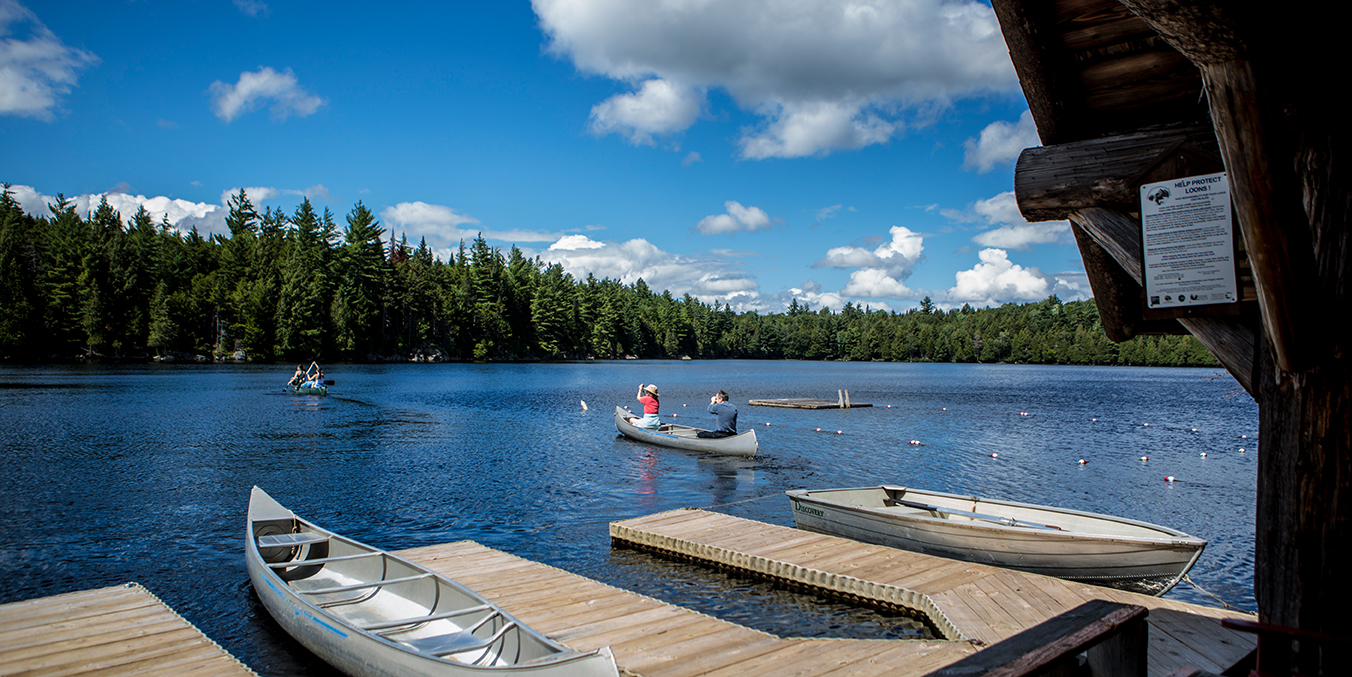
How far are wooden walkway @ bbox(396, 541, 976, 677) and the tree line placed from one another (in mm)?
88961

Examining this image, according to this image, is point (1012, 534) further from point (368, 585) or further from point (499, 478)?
point (499, 478)

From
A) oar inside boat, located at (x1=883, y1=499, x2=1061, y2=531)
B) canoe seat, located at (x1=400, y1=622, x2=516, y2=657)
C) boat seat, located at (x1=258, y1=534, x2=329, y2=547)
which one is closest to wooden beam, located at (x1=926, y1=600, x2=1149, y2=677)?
canoe seat, located at (x1=400, y1=622, x2=516, y2=657)

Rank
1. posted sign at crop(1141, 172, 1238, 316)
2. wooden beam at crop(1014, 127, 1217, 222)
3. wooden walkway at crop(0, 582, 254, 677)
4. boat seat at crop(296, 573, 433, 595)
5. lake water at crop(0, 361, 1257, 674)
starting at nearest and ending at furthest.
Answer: posted sign at crop(1141, 172, 1238, 316) < wooden beam at crop(1014, 127, 1217, 222) < wooden walkway at crop(0, 582, 254, 677) < boat seat at crop(296, 573, 433, 595) < lake water at crop(0, 361, 1257, 674)

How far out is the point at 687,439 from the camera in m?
24.2

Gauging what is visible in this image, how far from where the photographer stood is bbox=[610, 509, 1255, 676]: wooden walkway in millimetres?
7223

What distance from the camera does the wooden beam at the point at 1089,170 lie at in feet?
12.2

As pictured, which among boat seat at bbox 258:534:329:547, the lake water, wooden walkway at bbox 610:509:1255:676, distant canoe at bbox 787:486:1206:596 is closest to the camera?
wooden walkway at bbox 610:509:1255:676

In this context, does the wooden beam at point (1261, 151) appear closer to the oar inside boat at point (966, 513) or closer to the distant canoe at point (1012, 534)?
the distant canoe at point (1012, 534)

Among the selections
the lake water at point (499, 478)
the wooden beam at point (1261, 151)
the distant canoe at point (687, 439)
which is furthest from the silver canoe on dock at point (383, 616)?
the distant canoe at point (687, 439)

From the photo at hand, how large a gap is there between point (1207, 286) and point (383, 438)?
1155 inches

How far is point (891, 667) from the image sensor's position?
6895 mm

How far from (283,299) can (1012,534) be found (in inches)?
3610

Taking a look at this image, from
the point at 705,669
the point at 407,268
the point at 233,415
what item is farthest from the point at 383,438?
the point at 407,268

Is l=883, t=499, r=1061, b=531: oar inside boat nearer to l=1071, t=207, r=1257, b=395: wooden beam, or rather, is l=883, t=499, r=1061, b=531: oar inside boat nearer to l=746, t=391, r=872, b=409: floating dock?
l=1071, t=207, r=1257, b=395: wooden beam
